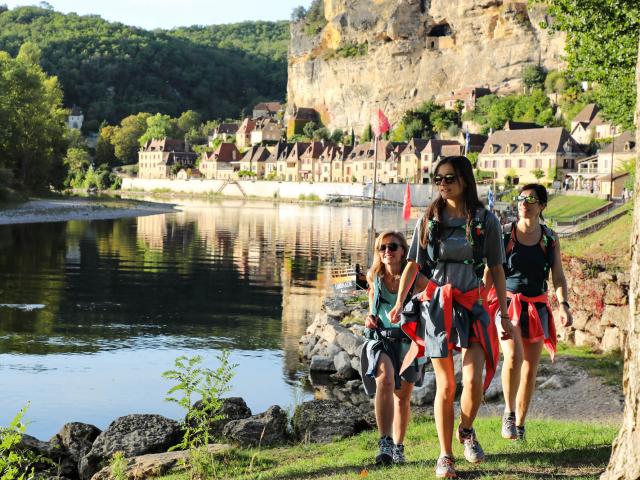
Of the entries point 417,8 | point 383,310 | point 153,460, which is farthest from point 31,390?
point 417,8

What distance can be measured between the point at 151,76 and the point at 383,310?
199 metres

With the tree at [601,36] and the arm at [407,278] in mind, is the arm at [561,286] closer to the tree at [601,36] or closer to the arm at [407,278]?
the arm at [407,278]

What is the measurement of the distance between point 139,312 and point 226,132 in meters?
142

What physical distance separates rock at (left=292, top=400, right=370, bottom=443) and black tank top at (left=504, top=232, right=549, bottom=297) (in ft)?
10.2

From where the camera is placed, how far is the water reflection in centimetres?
1412

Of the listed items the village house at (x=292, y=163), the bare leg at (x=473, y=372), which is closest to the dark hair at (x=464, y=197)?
the bare leg at (x=473, y=372)

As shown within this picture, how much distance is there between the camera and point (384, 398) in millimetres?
6875

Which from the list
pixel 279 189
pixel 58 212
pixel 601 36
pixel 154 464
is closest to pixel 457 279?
pixel 154 464

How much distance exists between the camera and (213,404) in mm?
7738

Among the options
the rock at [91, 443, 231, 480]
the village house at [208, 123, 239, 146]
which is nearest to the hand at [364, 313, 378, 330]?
the rock at [91, 443, 231, 480]

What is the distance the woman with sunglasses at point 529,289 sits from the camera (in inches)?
283

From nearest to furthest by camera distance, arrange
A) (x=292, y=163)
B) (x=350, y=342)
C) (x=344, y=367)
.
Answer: (x=344, y=367) → (x=350, y=342) → (x=292, y=163)

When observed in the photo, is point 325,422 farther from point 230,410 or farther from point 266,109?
point 266,109

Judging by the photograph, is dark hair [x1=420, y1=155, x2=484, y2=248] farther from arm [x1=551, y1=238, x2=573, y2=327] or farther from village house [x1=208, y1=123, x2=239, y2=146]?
village house [x1=208, y1=123, x2=239, y2=146]
